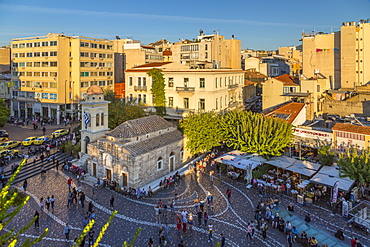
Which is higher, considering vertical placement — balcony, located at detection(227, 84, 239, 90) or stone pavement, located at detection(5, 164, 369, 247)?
balcony, located at detection(227, 84, 239, 90)

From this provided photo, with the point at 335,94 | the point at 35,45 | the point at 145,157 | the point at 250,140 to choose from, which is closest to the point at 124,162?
the point at 145,157

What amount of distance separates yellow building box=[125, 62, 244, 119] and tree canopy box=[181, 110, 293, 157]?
609 centimetres

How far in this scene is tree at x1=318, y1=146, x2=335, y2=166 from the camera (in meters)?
27.8

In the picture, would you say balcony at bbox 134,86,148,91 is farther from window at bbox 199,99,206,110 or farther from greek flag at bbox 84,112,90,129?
greek flag at bbox 84,112,90,129

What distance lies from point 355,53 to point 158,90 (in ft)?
134

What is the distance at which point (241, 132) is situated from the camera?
104 feet

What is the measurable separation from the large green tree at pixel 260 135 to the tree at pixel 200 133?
185 centimetres

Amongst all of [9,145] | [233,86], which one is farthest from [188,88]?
[9,145]

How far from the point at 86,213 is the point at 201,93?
23516 mm

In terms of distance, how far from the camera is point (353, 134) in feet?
93.2

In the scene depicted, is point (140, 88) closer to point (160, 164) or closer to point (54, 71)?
point (160, 164)

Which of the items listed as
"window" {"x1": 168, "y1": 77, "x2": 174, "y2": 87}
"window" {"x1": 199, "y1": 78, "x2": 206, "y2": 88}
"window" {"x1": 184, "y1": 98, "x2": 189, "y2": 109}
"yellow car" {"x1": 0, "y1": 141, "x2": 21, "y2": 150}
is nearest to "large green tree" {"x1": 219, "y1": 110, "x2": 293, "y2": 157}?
"window" {"x1": 199, "y1": 78, "x2": 206, "y2": 88}

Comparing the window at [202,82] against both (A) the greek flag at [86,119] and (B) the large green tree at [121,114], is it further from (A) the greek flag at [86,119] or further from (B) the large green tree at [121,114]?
(A) the greek flag at [86,119]

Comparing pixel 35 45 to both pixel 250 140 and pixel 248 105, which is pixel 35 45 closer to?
pixel 248 105
